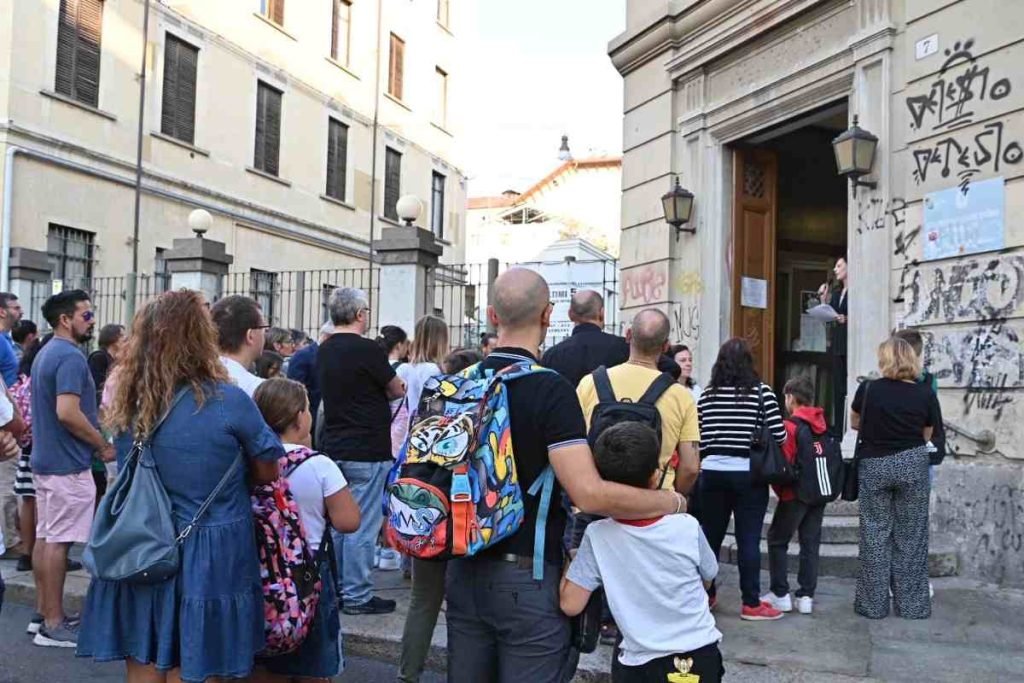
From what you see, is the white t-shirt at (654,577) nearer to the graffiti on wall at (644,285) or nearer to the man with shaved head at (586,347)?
the man with shaved head at (586,347)

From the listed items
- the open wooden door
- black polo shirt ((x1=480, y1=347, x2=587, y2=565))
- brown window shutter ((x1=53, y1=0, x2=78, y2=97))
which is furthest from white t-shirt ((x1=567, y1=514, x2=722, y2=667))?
brown window shutter ((x1=53, y1=0, x2=78, y2=97))

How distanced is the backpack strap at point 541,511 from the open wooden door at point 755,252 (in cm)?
776

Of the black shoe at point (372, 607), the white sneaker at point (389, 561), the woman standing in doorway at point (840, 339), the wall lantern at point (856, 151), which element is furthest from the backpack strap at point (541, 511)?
the woman standing in doorway at point (840, 339)

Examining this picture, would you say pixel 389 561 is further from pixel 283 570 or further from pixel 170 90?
pixel 170 90

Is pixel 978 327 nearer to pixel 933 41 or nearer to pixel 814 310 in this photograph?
pixel 814 310

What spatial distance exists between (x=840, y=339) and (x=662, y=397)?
15.2 ft

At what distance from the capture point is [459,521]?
285cm

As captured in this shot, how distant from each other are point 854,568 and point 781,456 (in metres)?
1.83

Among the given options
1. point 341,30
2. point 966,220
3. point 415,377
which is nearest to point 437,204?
point 341,30

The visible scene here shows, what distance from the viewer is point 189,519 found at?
3.22 m

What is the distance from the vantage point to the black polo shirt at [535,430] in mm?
2953

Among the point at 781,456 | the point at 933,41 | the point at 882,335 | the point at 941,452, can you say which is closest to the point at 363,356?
the point at 781,456

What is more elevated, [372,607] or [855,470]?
[855,470]

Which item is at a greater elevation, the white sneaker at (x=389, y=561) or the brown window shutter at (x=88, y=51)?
the brown window shutter at (x=88, y=51)
